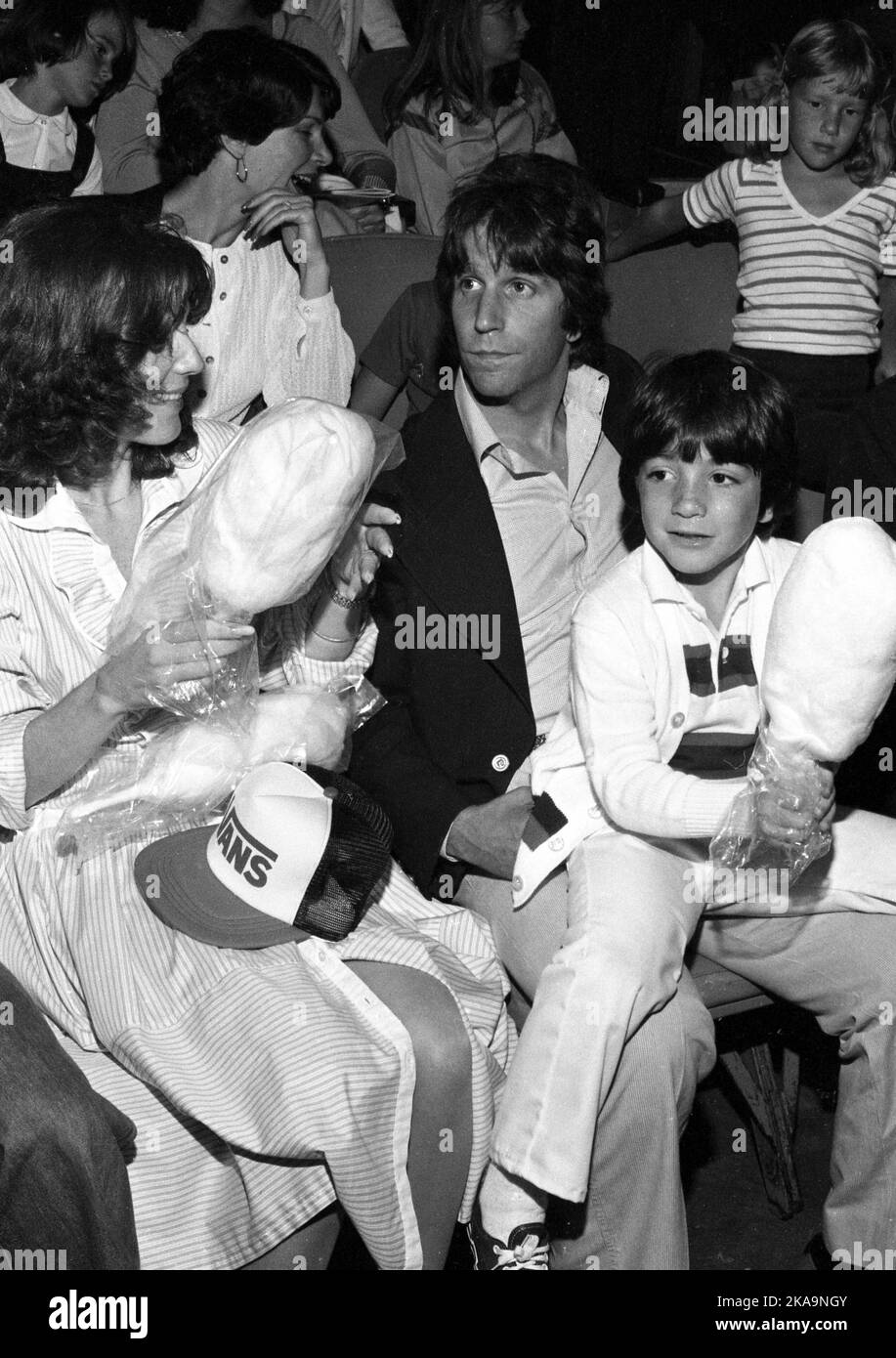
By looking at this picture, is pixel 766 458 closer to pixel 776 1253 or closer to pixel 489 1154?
pixel 489 1154

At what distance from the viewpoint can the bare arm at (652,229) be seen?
2895 mm

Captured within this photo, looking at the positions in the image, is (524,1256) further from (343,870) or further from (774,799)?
(774,799)

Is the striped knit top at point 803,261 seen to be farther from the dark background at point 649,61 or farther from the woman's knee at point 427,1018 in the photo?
the woman's knee at point 427,1018

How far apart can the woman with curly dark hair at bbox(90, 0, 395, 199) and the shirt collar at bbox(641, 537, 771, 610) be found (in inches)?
54.8

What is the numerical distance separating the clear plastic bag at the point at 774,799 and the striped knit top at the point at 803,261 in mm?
1377

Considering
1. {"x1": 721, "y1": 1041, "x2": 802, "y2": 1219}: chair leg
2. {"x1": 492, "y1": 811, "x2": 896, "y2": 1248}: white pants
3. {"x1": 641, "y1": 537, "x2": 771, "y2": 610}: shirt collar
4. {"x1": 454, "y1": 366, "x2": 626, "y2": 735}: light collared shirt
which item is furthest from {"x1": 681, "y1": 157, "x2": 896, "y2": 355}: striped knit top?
{"x1": 721, "y1": 1041, "x2": 802, "y2": 1219}: chair leg

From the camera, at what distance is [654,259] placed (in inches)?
114

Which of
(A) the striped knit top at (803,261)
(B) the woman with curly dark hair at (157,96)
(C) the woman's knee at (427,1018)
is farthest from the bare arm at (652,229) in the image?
(C) the woman's knee at (427,1018)

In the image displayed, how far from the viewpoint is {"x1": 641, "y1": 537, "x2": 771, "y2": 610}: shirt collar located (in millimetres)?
1876

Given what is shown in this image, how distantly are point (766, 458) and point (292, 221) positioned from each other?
1015 mm

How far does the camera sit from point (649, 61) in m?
3.57

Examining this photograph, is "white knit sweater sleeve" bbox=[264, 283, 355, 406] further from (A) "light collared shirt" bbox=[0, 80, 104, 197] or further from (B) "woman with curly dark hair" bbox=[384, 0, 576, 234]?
(B) "woman with curly dark hair" bbox=[384, 0, 576, 234]

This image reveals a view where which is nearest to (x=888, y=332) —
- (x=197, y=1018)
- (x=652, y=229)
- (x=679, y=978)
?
(x=652, y=229)
